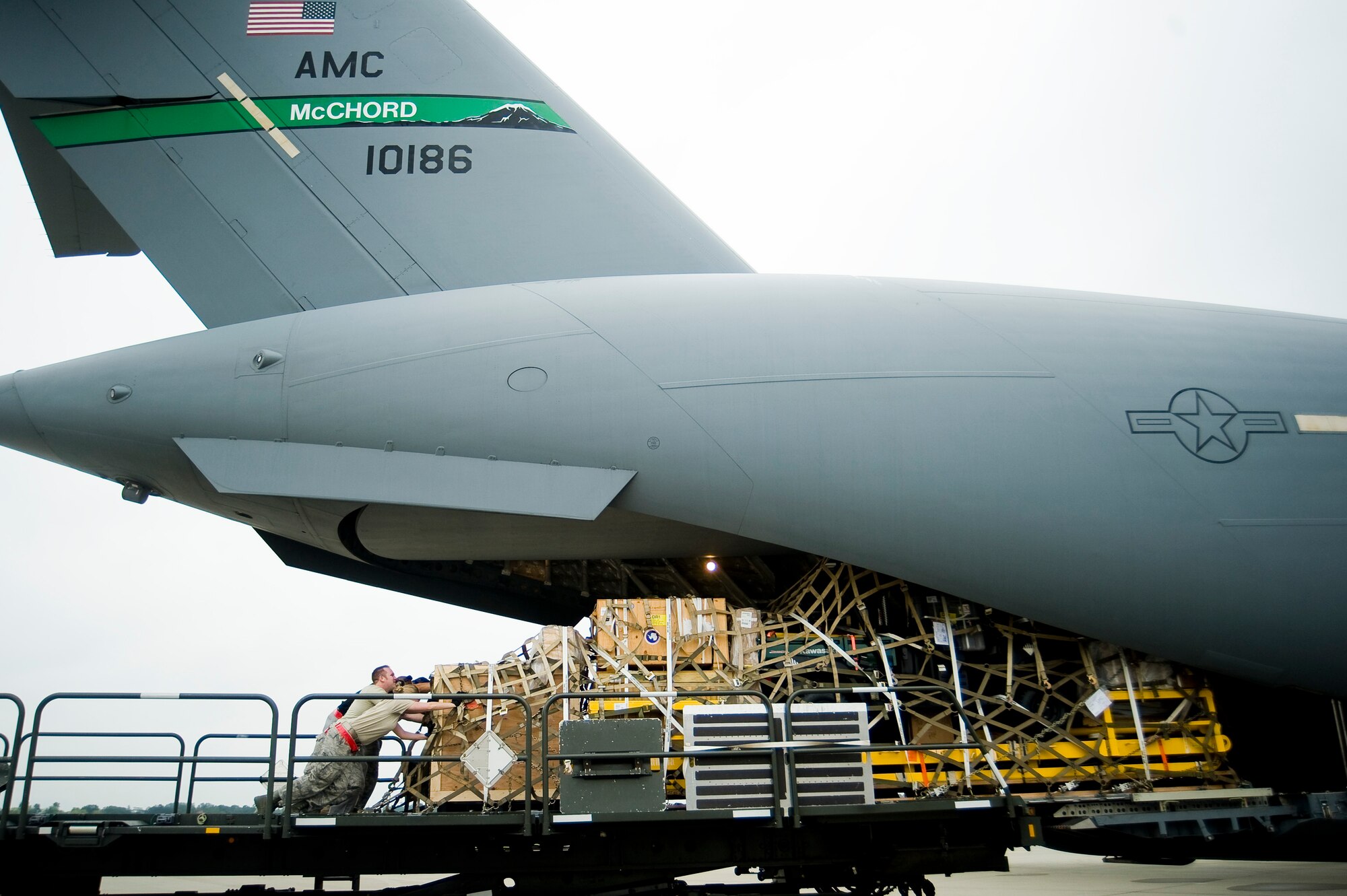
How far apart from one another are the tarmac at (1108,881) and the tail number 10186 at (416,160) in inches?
200

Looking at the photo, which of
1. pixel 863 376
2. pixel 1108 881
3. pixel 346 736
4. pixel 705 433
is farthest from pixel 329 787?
pixel 1108 881

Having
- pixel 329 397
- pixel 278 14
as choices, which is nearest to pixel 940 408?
pixel 329 397

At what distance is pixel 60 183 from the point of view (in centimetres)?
742

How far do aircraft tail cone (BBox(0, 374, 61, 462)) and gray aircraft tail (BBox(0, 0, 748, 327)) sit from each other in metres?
1.19

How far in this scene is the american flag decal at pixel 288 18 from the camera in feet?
23.0

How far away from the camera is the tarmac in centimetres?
871

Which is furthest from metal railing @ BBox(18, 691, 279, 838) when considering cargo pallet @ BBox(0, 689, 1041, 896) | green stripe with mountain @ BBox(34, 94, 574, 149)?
green stripe with mountain @ BBox(34, 94, 574, 149)

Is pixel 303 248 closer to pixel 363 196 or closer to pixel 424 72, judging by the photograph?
pixel 363 196

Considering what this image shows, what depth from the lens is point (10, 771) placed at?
4.75 metres

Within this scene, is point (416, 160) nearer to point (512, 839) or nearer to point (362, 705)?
point (362, 705)

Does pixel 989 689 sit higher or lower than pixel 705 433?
lower

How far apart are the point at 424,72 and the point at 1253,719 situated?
22.4 ft

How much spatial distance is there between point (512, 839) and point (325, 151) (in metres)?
4.79

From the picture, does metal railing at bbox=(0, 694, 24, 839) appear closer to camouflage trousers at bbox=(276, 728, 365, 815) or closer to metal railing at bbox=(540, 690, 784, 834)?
camouflage trousers at bbox=(276, 728, 365, 815)
